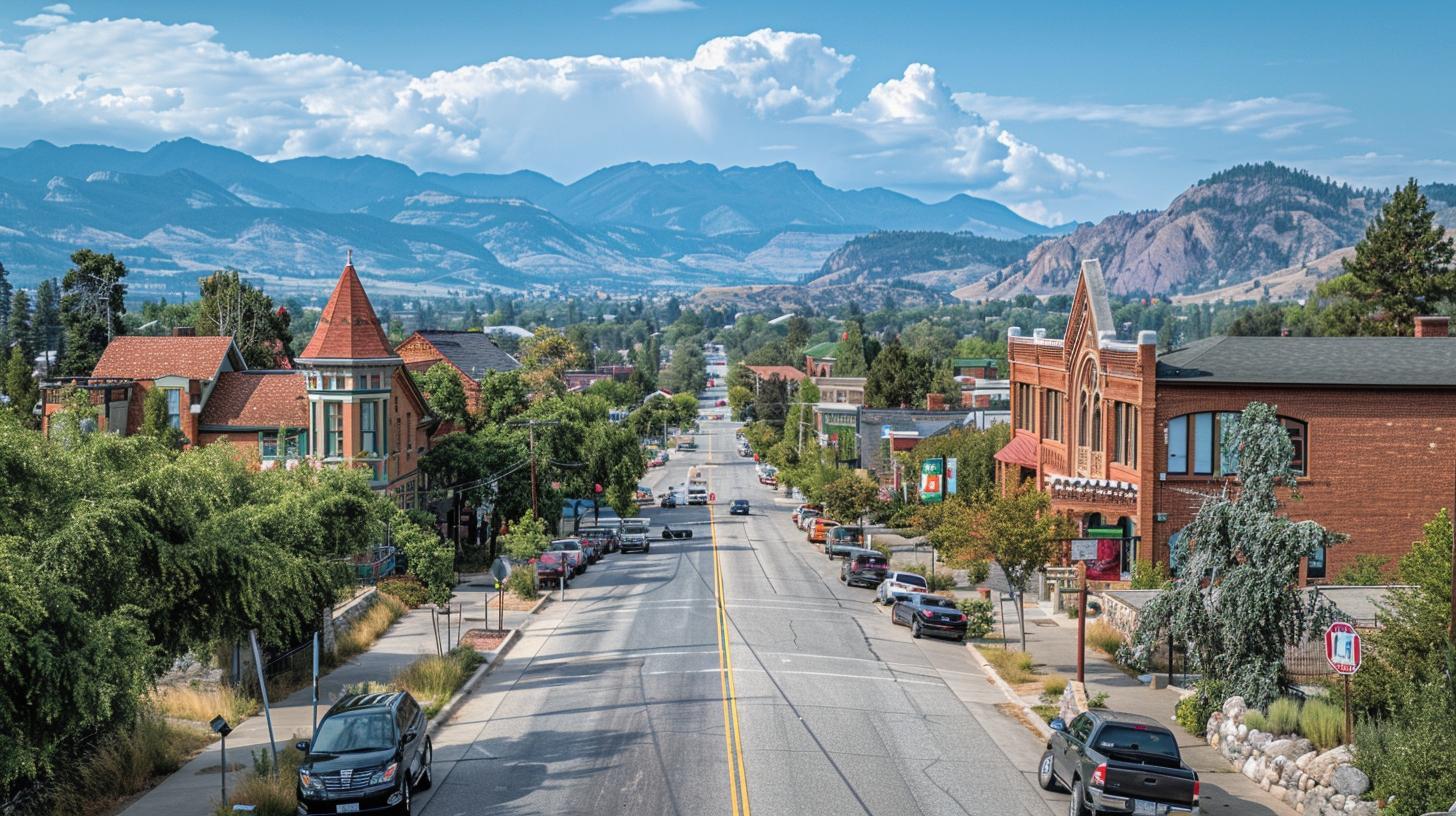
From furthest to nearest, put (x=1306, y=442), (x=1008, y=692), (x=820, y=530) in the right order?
(x=820, y=530) < (x=1306, y=442) < (x=1008, y=692)

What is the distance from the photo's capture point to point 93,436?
89.0 feet

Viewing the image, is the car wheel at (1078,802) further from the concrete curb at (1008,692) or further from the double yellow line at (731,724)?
the concrete curb at (1008,692)

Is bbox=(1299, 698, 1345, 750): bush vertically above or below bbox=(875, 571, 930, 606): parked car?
above

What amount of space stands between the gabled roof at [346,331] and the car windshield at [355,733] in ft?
115

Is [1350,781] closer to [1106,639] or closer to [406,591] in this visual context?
[1106,639]

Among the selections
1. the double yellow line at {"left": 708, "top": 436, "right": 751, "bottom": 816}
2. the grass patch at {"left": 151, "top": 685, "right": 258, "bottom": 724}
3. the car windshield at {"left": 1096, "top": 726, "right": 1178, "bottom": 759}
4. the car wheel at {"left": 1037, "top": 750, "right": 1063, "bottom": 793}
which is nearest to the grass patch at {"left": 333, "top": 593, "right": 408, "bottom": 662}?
the grass patch at {"left": 151, "top": 685, "right": 258, "bottom": 724}

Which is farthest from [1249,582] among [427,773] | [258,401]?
[258,401]

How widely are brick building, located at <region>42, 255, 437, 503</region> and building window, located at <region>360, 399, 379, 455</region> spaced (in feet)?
0.13

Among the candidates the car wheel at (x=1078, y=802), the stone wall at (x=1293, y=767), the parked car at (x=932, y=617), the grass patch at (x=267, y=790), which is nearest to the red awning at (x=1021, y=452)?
the parked car at (x=932, y=617)

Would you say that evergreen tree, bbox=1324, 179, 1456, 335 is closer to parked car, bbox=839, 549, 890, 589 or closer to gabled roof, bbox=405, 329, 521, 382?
parked car, bbox=839, 549, 890, 589

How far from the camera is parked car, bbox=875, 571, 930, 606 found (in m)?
49.1

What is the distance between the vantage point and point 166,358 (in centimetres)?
6272

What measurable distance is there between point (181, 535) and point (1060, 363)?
3972cm

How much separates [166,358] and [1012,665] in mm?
42029
